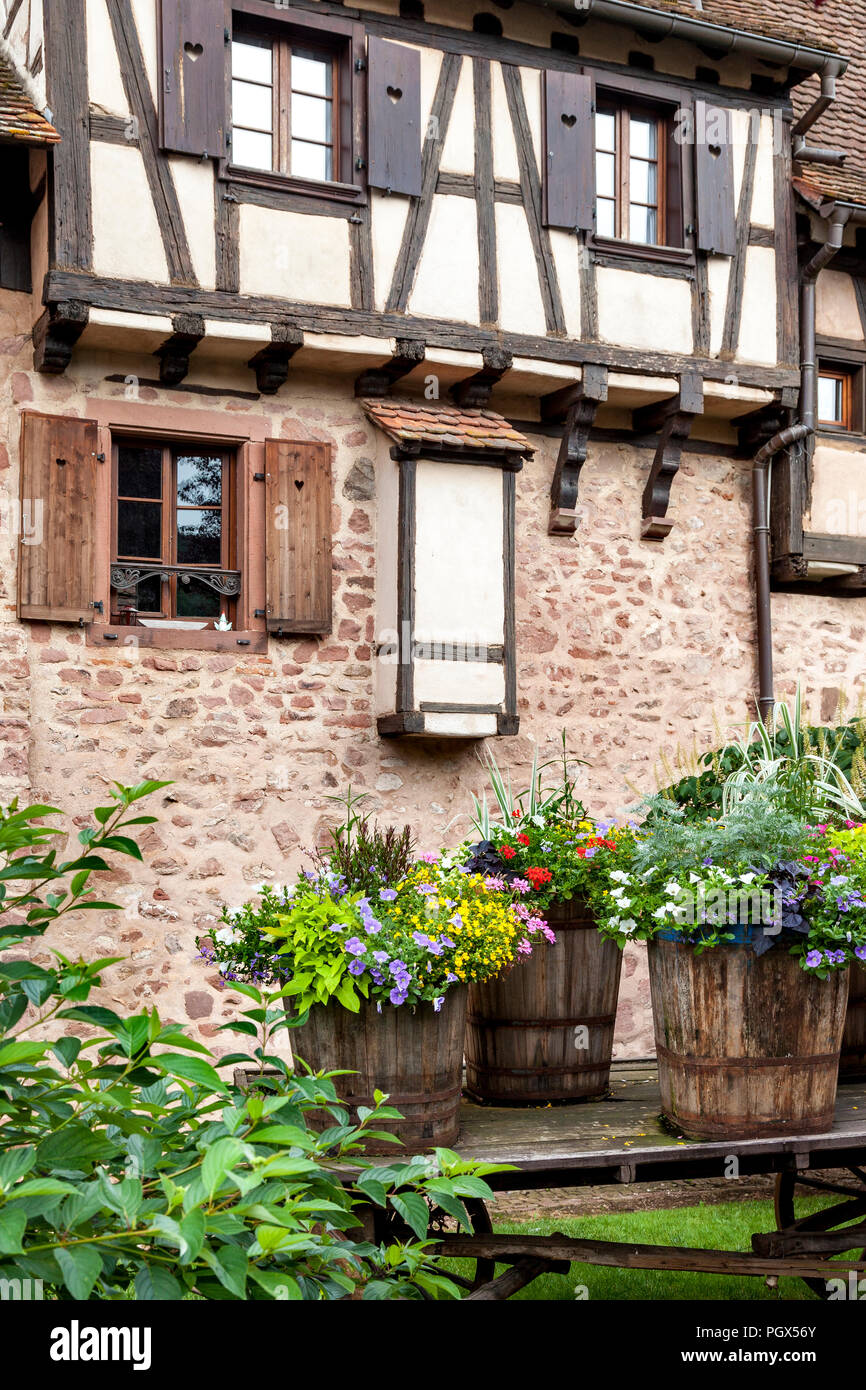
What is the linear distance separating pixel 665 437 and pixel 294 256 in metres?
2.79

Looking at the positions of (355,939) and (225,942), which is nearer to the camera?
(355,939)

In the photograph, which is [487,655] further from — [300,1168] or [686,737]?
[300,1168]

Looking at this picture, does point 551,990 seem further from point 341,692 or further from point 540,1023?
point 341,692

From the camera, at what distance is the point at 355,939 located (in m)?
3.56

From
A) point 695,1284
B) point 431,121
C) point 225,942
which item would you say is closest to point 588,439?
point 431,121

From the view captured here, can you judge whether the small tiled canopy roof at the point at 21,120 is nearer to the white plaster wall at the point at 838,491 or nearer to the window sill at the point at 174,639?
the window sill at the point at 174,639

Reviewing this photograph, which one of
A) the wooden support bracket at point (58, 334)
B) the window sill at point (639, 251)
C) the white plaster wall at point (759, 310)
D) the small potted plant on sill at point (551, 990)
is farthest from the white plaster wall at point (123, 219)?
the small potted plant on sill at point (551, 990)


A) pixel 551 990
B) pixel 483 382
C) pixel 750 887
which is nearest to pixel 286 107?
pixel 483 382

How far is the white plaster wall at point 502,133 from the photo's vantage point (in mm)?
8617

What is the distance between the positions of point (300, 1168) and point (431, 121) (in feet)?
26.2

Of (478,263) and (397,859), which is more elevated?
(478,263)

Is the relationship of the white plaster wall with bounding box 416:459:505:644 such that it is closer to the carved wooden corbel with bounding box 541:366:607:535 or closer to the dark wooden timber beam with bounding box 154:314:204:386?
the carved wooden corbel with bounding box 541:366:607:535

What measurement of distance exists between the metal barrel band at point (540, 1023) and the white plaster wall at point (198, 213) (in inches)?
191

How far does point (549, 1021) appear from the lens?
14.4 ft
